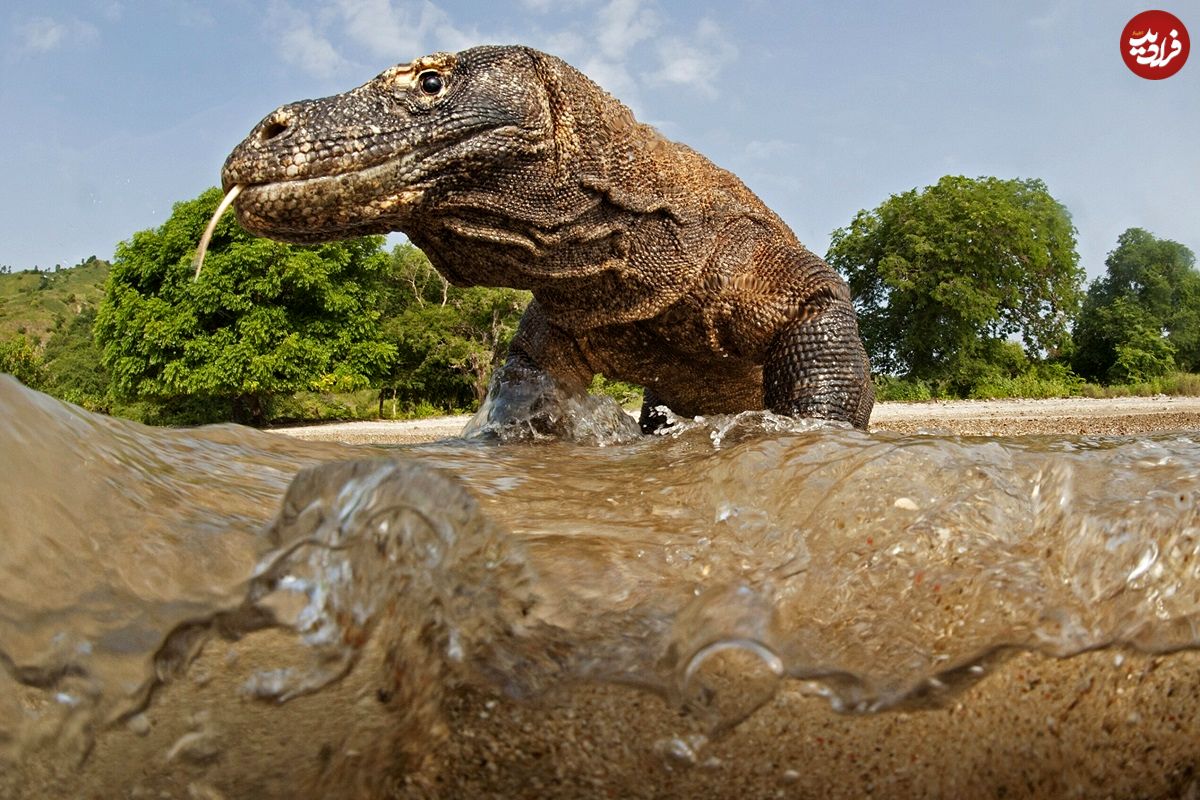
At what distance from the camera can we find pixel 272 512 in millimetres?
1949

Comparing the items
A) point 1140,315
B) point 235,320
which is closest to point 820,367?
point 235,320

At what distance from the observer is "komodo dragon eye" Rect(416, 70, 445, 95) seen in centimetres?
323

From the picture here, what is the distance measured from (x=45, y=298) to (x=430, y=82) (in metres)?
115

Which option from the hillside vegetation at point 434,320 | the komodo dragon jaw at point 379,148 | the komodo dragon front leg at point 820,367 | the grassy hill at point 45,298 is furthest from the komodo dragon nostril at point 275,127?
the grassy hill at point 45,298

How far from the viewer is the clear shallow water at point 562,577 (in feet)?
4.42

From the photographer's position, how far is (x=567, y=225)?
3484 millimetres

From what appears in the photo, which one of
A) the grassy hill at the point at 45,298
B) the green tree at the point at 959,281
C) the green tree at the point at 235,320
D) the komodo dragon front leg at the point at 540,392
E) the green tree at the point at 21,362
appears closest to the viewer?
the komodo dragon front leg at the point at 540,392

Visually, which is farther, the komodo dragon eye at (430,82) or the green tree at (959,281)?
the green tree at (959,281)

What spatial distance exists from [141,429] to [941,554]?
1970 mm

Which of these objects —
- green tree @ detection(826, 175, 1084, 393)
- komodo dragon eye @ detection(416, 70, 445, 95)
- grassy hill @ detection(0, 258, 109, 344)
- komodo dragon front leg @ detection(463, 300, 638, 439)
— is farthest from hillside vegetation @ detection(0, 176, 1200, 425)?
grassy hill @ detection(0, 258, 109, 344)

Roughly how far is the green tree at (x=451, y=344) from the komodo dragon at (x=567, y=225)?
3722 cm

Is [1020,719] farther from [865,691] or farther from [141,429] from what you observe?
[141,429]

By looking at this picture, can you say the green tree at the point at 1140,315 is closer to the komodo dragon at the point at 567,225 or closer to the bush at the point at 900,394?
the bush at the point at 900,394

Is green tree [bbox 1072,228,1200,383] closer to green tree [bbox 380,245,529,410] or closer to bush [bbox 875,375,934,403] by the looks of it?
bush [bbox 875,375,934,403]
